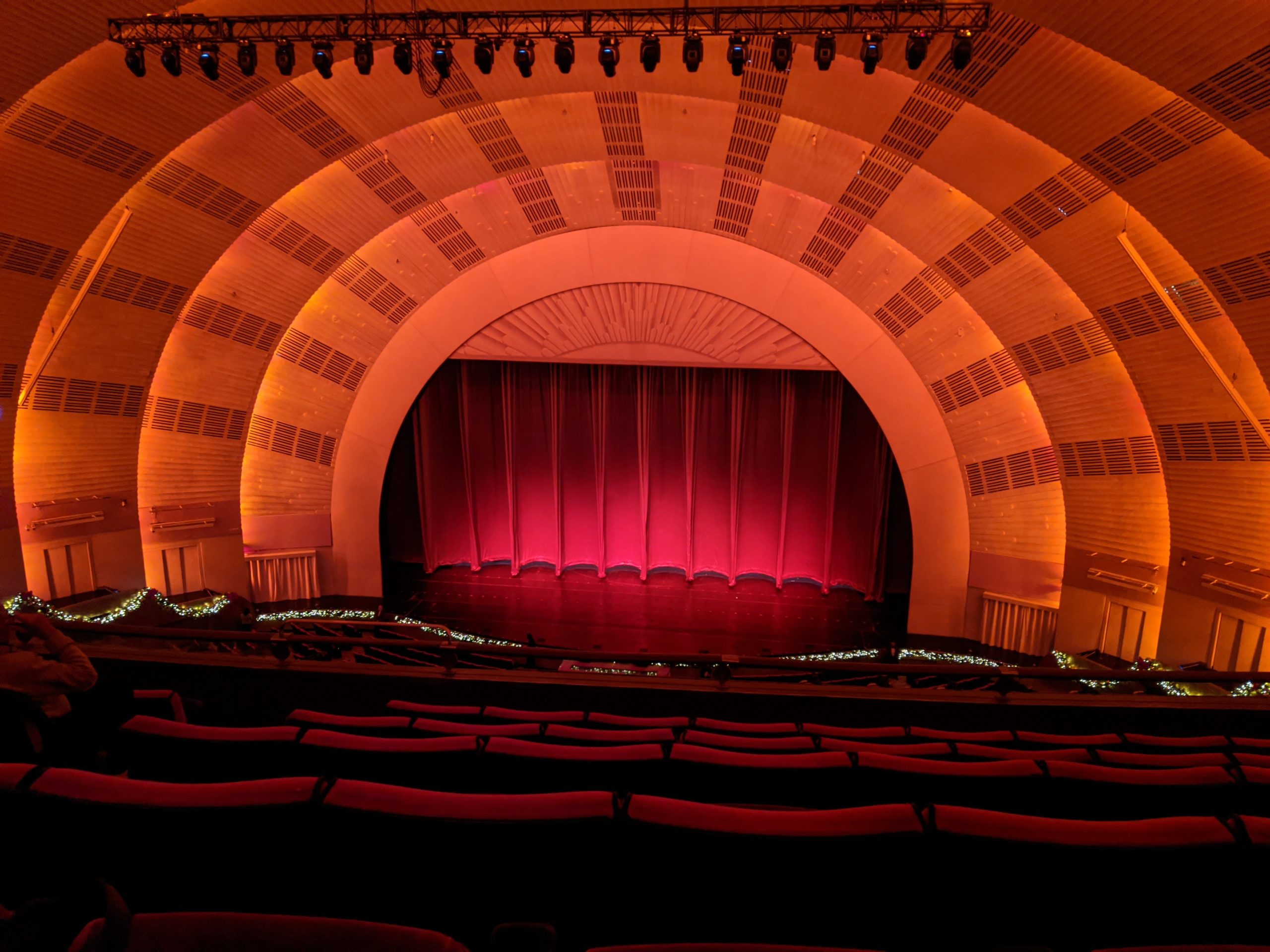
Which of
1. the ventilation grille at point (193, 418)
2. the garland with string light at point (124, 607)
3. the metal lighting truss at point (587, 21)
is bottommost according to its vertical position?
the garland with string light at point (124, 607)

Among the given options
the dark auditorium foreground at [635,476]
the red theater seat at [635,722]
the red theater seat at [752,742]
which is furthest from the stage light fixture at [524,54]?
the red theater seat at [752,742]

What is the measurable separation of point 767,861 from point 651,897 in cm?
32

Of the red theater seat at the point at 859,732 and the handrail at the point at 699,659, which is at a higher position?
the handrail at the point at 699,659

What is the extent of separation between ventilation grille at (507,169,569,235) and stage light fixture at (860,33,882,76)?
20.1 ft

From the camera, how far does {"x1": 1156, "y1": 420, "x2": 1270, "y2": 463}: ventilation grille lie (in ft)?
24.2

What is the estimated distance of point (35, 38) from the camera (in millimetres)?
5891

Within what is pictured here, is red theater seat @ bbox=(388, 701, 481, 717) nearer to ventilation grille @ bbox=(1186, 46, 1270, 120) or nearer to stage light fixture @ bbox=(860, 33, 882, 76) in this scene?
stage light fixture @ bbox=(860, 33, 882, 76)

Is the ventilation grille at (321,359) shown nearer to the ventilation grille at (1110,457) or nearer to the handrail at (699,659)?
the handrail at (699,659)

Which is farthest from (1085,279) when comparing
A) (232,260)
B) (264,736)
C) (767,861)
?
(232,260)

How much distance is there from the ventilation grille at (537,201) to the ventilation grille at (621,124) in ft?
4.69

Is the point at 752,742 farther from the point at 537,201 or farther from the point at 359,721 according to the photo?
the point at 537,201

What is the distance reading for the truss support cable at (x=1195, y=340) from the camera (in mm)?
7211

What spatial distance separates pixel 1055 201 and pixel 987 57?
2180 mm

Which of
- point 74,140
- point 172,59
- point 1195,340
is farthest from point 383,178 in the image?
point 1195,340
